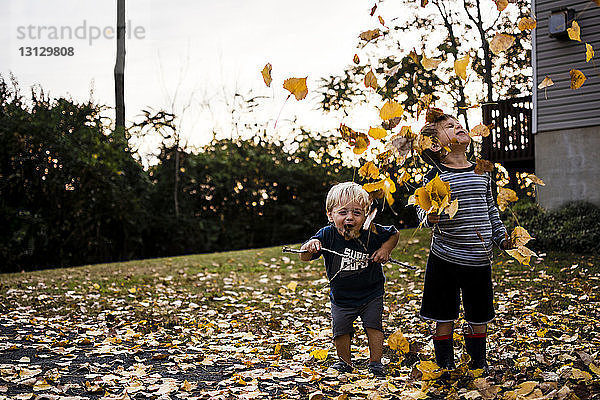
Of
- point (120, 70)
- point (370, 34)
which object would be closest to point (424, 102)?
point (370, 34)

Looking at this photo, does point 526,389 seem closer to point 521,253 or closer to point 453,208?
point 521,253

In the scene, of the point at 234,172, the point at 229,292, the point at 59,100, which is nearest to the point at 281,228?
the point at 234,172

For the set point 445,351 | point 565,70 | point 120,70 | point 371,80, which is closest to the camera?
point 371,80

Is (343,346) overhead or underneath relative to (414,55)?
underneath

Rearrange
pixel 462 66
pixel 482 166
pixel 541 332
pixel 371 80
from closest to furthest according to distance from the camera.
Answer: pixel 462 66
pixel 371 80
pixel 482 166
pixel 541 332

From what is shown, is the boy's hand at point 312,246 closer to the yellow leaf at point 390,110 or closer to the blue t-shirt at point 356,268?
the blue t-shirt at point 356,268

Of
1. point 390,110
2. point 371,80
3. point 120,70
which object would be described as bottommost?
point 390,110

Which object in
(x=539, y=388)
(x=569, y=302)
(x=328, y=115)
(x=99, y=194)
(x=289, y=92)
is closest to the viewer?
(x=289, y=92)

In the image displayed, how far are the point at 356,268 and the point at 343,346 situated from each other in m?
0.44

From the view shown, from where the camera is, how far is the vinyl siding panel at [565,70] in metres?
9.62

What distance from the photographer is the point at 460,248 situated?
2.88m

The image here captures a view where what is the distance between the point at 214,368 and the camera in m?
3.34

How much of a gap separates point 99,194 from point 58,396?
26.6ft

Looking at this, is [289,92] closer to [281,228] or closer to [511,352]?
[511,352]
